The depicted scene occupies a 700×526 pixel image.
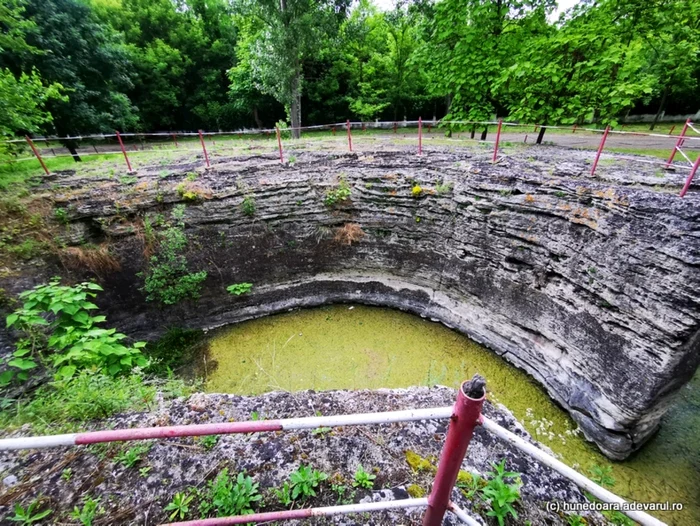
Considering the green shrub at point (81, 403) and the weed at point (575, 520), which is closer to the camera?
the weed at point (575, 520)

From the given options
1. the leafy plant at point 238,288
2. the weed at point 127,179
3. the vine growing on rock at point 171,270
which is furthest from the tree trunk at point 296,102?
the leafy plant at point 238,288

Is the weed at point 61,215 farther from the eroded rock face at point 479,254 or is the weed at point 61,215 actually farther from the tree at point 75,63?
the tree at point 75,63

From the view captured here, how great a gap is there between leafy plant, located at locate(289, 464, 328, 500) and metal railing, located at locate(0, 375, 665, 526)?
0.99 feet

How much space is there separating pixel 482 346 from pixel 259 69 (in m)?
13.4

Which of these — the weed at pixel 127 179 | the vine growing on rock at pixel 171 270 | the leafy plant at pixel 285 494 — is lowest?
the vine growing on rock at pixel 171 270

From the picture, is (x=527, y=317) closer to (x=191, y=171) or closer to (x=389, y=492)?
(x=389, y=492)

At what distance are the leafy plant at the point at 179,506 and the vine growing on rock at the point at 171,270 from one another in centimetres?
622

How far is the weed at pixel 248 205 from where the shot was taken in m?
7.29

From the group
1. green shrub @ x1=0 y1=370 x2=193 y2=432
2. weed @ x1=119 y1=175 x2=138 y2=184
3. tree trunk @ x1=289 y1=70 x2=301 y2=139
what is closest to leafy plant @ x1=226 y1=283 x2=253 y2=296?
weed @ x1=119 y1=175 x2=138 y2=184

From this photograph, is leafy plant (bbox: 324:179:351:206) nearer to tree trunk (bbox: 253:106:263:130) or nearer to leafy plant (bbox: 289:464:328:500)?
leafy plant (bbox: 289:464:328:500)

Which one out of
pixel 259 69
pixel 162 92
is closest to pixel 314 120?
pixel 259 69

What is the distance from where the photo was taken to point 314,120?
65.5 ft

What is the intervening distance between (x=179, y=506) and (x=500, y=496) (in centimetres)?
190

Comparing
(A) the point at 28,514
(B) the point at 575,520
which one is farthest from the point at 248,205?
(B) the point at 575,520
